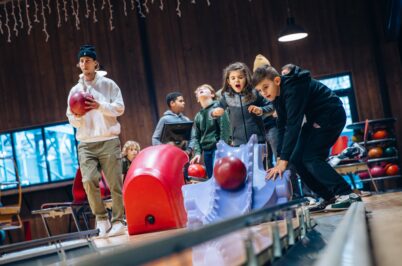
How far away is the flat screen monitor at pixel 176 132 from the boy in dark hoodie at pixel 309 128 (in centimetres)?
229

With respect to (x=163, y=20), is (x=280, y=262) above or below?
below

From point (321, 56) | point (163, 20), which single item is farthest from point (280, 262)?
point (163, 20)

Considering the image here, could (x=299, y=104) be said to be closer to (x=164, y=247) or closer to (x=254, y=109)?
(x=254, y=109)

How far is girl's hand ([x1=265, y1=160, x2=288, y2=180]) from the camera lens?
386 centimetres

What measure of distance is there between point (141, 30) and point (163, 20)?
44cm

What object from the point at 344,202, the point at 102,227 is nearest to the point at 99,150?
the point at 102,227

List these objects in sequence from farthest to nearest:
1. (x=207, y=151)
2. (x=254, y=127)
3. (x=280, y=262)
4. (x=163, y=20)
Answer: (x=163, y=20) < (x=207, y=151) < (x=254, y=127) < (x=280, y=262)

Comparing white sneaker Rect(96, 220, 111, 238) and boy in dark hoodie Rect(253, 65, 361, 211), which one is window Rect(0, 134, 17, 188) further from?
boy in dark hoodie Rect(253, 65, 361, 211)

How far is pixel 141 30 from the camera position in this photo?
415 inches

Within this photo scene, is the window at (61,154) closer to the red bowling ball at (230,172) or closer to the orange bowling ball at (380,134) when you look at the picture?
the orange bowling ball at (380,134)

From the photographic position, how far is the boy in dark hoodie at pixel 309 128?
390 centimetres

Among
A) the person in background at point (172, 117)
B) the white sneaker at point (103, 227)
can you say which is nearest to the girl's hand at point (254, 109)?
the white sneaker at point (103, 227)

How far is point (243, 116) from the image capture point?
4.94 metres

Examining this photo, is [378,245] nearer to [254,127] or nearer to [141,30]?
[254,127]
